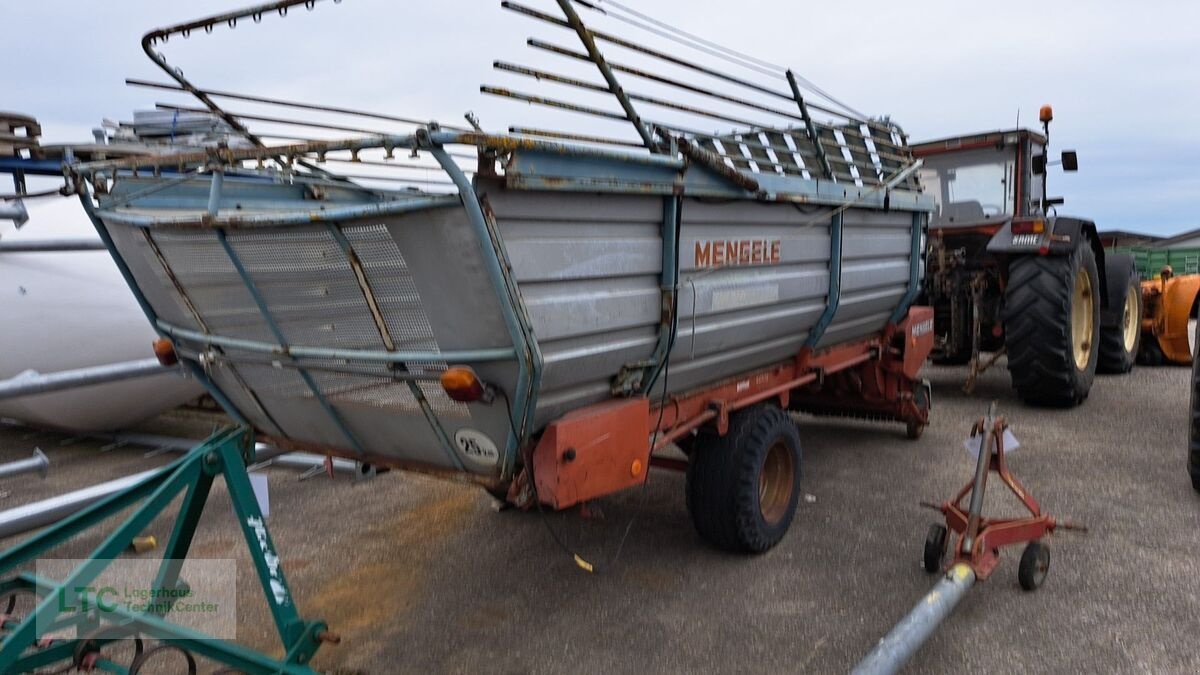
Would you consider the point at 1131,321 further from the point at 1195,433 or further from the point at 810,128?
the point at 810,128

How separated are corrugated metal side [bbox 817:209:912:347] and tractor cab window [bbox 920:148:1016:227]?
2586mm

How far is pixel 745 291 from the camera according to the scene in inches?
135

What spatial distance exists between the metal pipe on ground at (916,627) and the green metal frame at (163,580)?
170 centimetres

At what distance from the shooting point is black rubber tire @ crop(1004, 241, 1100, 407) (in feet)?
19.4

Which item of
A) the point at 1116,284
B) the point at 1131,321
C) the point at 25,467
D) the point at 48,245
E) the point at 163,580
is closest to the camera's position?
the point at 163,580

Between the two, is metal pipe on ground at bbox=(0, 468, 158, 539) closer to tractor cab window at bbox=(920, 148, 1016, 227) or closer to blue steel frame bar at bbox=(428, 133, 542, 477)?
blue steel frame bar at bbox=(428, 133, 542, 477)

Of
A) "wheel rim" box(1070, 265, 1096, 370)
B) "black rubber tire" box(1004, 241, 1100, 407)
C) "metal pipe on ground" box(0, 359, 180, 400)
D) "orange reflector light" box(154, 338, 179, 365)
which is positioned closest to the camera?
"orange reflector light" box(154, 338, 179, 365)

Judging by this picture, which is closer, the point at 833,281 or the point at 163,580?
the point at 163,580

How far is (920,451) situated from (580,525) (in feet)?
8.47

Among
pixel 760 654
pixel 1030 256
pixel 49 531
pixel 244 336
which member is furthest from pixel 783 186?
pixel 1030 256

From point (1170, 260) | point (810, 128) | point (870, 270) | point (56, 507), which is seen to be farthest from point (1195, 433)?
point (1170, 260)

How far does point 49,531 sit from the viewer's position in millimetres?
2631

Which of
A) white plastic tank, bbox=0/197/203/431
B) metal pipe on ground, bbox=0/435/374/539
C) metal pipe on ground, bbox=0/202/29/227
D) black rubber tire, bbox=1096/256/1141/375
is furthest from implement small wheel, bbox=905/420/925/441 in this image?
metal pipe on ground, bbox=0/202/29/227

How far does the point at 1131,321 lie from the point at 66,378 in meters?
8.89
